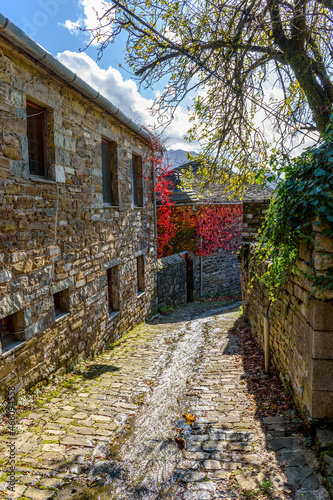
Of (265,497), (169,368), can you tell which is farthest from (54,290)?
(265,497)

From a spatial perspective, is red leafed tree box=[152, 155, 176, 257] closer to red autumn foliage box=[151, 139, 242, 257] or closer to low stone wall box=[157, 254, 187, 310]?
red autumn foliage box=[151, 139, 242, 257]

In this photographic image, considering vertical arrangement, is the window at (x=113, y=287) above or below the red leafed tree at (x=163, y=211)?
below

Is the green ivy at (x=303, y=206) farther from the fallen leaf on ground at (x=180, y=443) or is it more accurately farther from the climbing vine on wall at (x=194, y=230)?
the climbing vine on wall at (x=194, y=230)

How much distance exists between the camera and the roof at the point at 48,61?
10.8ft

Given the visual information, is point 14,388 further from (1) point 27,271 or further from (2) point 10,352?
(1) point 27,271

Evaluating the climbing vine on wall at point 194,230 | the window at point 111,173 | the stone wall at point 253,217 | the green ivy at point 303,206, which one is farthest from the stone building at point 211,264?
the green ivy at point 303,206

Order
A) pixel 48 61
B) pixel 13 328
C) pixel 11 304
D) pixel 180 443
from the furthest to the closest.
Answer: pixel 48 61 < pixel 13 328 < pixel 11 304 < pixel 180 443

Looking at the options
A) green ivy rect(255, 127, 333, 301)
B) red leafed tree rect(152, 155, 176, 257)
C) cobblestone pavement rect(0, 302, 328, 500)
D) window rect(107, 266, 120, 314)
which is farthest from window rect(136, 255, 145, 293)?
green ivy rect(255, 127, 333, 301)

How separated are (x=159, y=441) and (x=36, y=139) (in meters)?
4.06

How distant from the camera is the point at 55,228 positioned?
4.55 meters

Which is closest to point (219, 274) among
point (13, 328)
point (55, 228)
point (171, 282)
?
point (171, 282)

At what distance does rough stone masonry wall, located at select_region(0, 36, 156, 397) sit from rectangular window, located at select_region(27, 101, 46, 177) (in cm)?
10

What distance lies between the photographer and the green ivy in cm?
262

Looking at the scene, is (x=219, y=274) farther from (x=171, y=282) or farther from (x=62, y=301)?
(x=62, y=301)
